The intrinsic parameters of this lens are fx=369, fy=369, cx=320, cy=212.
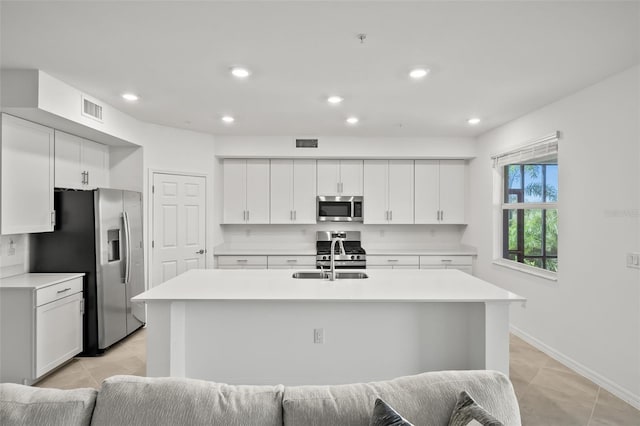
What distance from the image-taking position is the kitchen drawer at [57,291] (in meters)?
3.03

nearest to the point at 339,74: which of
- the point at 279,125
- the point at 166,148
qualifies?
the point at 279,125

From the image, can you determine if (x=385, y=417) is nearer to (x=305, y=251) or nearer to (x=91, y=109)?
(x=91, y=109)

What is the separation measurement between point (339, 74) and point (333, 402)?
2474mm

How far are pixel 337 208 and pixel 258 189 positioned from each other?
4.02 ft

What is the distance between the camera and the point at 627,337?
2775 millimetres

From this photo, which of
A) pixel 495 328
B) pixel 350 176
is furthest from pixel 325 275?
pixel 350 176

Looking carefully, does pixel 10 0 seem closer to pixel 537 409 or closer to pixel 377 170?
pixel 537 409

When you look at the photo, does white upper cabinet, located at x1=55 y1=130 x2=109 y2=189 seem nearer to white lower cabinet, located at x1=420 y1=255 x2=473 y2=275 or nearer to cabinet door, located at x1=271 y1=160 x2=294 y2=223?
cabinet door, located at x1=271 y1=160 x2=294 y2=223

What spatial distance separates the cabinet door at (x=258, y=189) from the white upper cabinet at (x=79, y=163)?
6.10ft

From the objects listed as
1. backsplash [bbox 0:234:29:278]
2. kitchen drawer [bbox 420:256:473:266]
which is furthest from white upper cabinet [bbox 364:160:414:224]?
backsplash [bbox 0:234:29:278]

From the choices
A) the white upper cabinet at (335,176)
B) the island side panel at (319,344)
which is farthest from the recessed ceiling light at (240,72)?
the white upper cabinet at (335,176)

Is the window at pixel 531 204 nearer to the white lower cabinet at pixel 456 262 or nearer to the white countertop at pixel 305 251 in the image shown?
the white lower cabinet at pixel 456 262

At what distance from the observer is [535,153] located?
3.92 metres

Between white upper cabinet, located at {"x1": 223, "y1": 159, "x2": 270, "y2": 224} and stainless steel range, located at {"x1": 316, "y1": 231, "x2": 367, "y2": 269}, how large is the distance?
941 mm
